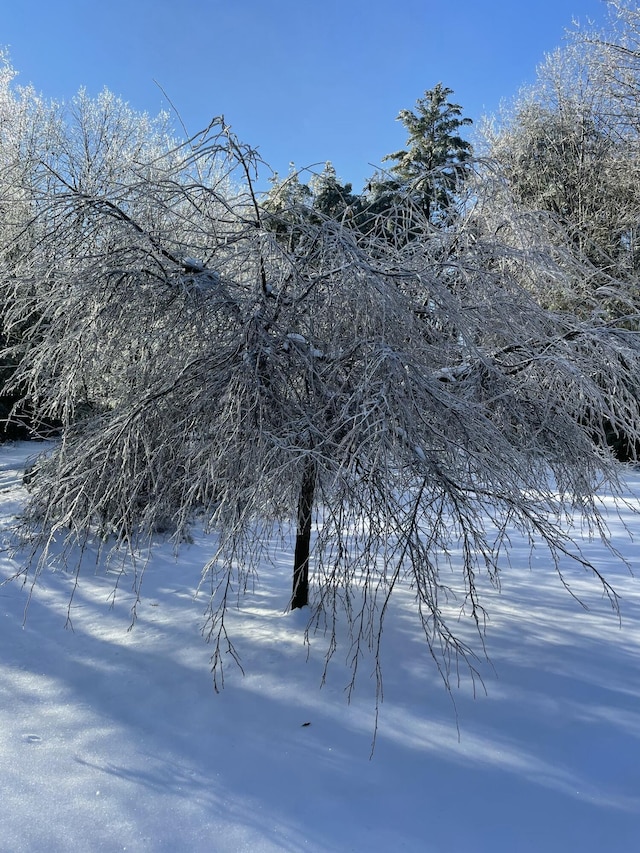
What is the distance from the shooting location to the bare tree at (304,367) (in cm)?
240

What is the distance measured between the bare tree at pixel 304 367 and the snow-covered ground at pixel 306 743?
0.41 m

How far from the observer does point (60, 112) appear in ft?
43.0

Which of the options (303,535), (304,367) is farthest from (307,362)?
(303,535)

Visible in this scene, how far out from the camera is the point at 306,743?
258 centimetres

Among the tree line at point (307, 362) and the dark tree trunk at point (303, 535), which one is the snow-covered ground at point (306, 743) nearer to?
the dark tree trunk at point (303, 535)

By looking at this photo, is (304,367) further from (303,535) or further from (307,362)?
(303,535)

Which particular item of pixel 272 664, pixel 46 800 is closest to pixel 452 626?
pixel 272 664

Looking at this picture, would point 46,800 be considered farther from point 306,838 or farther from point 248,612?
point 248,612

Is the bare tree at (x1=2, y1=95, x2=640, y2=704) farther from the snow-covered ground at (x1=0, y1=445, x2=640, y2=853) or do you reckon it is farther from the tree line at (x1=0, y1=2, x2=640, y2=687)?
the snow-covered ground at (x1=0, y1=445, x2=640, y2=853)

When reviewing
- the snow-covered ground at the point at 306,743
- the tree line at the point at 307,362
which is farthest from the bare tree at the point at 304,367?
the snow-covered ground at the point at 306,743

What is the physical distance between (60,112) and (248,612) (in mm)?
14312

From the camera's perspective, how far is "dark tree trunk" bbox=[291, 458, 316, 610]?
3.07 m

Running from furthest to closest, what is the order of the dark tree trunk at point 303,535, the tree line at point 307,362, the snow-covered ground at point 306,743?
the dark tree trunk at point 303,535 < the tree line at point 307,362 < the snow-covered ground at point 306,743

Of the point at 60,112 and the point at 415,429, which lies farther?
the point at 60,112
